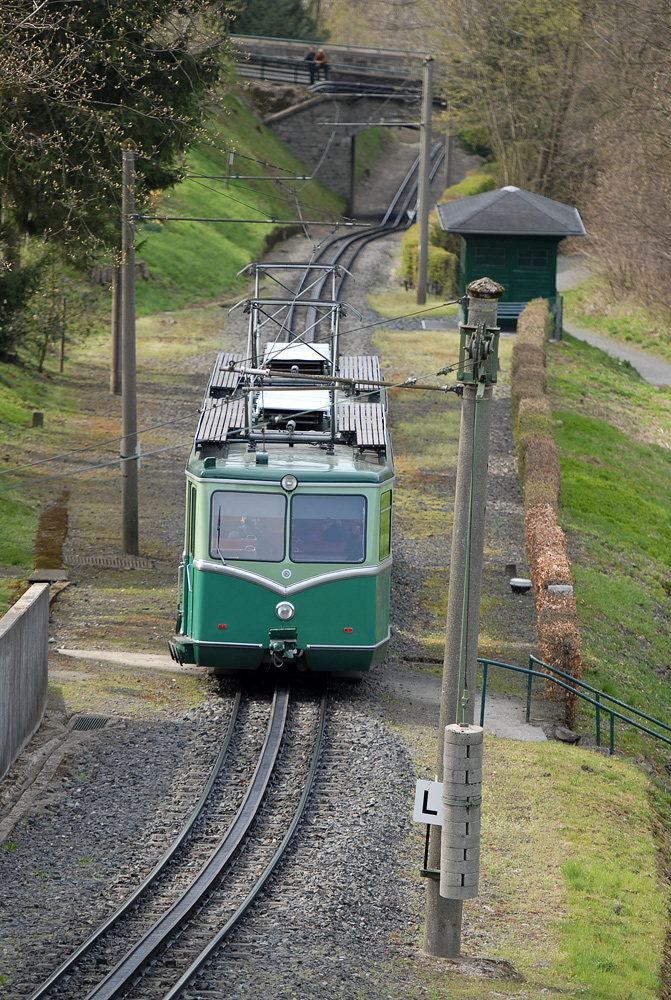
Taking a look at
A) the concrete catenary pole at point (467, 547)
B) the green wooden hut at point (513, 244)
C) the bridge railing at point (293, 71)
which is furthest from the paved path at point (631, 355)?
the concrete catenary pole at point (467, 547)

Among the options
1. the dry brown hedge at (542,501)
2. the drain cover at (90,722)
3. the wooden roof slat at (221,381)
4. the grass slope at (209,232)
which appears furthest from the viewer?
the grass slope at (209,232)

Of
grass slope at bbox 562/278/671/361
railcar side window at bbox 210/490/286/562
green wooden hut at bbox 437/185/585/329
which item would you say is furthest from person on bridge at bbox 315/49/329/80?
railcar side window at bbox 210/490/286/562

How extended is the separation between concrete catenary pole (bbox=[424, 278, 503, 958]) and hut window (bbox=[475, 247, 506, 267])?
94.9 ft

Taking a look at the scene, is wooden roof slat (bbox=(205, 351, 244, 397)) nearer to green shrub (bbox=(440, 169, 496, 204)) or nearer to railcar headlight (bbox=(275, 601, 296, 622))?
railcar headlight (bbox=(275, 601, 296, 622))

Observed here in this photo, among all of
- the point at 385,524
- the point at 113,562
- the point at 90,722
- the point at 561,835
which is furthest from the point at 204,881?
the point at 113,562

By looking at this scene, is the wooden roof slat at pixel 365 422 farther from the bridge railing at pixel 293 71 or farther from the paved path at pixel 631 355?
the bridge railing at pixel 293 71

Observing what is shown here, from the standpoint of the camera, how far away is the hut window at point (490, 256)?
124 ft

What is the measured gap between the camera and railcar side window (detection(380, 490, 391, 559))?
14.4 m

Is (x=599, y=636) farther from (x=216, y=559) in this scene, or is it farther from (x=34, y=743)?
(x=34, y=743)

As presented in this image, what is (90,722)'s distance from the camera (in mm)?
14305

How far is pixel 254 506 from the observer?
14281 millimetres

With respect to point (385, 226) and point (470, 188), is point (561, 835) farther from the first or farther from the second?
point (385, 226)

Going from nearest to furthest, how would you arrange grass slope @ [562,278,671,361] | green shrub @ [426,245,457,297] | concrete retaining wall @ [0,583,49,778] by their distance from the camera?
A: concrete retaining wall @ [0,583,49,778], green shrub @ [426,245,457,297], grass slope @ [562,278,671,361]

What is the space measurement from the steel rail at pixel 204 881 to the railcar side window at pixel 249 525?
5.91 ft
